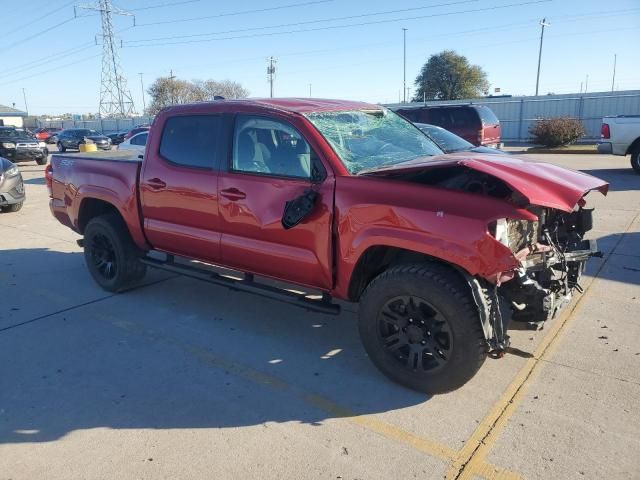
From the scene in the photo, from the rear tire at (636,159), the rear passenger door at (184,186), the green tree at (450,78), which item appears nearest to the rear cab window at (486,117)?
the rear tire at (636,159)

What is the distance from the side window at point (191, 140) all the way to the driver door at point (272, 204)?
26cm

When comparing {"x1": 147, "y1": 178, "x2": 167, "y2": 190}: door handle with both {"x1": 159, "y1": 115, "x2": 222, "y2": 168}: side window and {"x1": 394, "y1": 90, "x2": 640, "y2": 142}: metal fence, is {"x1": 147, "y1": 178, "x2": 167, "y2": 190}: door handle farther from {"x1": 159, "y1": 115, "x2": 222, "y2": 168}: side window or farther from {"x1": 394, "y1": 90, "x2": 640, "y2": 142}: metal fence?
{"x1": 394, "y1": 90, "x2": 640, "y2": 142}: metal fence

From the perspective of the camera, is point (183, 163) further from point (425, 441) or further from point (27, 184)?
point (27, 184)

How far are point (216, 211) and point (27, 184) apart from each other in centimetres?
1407

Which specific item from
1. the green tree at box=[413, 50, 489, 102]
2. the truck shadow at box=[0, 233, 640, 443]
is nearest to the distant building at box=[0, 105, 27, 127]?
the green tree at box=[413, 50, 489, 102]

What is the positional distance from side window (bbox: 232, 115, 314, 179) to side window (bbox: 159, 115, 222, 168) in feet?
0.92

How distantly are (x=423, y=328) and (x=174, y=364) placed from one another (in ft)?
6.33

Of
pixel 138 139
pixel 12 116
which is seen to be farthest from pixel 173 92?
pixel 138 139

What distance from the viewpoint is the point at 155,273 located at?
251 inches

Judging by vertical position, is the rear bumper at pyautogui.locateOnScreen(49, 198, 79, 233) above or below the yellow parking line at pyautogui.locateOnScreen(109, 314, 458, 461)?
above

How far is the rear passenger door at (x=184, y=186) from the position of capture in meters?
4.46

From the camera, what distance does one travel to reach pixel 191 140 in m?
4.68

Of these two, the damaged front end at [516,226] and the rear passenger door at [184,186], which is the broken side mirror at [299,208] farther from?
the rear passenger door at [184,186]

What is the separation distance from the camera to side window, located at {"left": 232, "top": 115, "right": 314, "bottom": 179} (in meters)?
3.91
